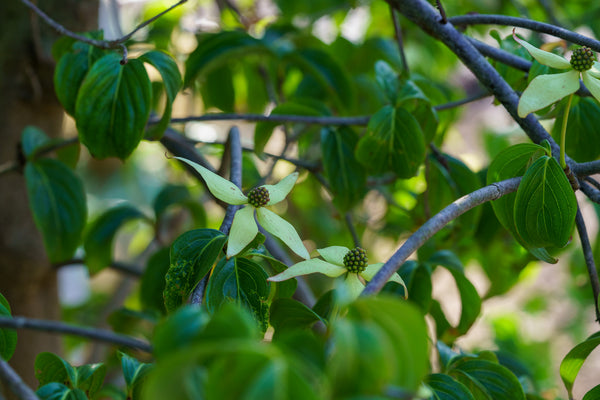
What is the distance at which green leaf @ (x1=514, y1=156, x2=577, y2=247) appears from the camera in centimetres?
34

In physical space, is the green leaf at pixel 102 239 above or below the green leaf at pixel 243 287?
below

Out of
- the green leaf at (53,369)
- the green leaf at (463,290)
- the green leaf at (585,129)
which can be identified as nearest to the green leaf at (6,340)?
the green leaf at (53,369)

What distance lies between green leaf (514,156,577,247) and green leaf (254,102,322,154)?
26 centimetres

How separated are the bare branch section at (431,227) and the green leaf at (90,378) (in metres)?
0.23

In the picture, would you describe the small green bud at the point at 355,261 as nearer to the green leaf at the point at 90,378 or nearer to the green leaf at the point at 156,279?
the green leaf at the point at 90,378

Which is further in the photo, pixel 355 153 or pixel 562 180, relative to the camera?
pixel 355 153

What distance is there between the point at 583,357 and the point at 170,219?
2.75 feet

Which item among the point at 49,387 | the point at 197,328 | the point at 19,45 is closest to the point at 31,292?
the point at 19,45

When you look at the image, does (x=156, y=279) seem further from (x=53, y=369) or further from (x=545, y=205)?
(x=545, y=205)

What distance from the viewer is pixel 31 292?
69cm

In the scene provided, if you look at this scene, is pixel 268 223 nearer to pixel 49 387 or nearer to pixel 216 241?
pixel 216 241

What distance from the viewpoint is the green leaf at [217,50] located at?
58cm

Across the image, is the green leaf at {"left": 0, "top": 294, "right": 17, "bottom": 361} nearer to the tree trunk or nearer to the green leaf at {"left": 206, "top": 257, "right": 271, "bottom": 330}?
the green leaf at {"left": 206, "top": 257, "right": 271, "bottom": 330}

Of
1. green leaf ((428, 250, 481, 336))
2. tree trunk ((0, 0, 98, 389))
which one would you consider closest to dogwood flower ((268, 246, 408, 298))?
green leaf ((428, 250, 481, 336))
